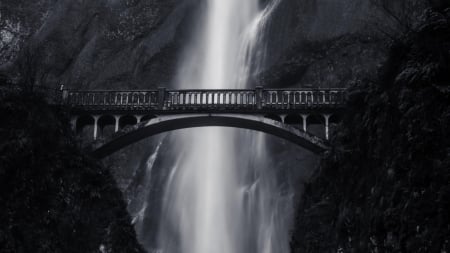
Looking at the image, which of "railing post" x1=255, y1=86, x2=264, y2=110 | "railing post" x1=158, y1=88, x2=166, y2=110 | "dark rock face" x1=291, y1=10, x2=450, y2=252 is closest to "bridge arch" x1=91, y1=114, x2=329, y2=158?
"railing post" x1=255, y1=86, x2=264, y2=110

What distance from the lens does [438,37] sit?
60.4 feet

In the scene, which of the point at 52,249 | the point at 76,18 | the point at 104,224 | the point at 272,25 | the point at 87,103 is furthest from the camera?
the point at 76,18

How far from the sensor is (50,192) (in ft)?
86.5

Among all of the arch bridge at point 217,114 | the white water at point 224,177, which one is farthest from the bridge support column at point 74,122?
the white water at point 224,177

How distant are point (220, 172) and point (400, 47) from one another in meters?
22.8

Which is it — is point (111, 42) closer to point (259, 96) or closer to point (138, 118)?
point (138, 118)

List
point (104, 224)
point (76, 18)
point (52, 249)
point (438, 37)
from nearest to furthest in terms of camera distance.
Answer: point (438, 37) < point (52, 249) < point (104, 224) < point (76, 18)

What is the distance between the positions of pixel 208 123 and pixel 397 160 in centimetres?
1359

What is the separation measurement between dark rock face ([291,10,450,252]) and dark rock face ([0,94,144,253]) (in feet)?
32.9

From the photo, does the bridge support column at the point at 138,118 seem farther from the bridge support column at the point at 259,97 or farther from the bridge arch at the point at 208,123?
the bridge support column at the point at 259,97

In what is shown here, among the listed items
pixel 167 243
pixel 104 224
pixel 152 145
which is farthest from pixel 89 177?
pixel 152 145

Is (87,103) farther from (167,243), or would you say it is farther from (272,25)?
(272,25)

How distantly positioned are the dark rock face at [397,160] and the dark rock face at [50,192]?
32.9 ft

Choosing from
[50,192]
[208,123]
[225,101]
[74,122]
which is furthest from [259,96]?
[50,192]
